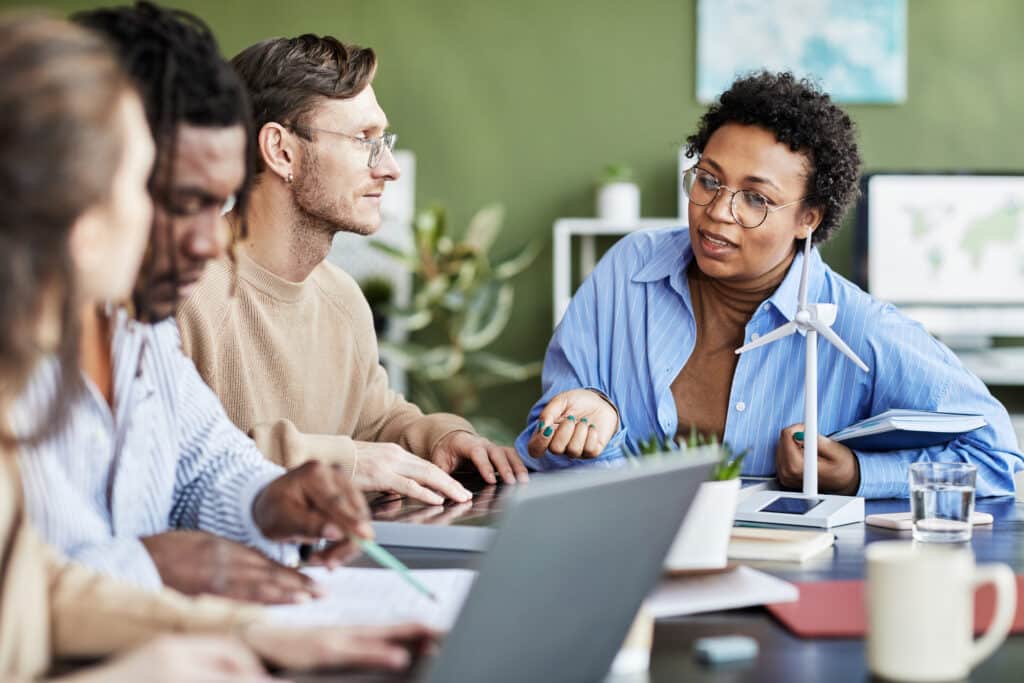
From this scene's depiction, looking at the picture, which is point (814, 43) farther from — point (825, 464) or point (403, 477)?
point (403, 477)

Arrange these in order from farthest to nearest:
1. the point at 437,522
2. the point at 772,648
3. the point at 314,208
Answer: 1. the point at 314,208
2. the point at 437,522
3. the point at 772,648

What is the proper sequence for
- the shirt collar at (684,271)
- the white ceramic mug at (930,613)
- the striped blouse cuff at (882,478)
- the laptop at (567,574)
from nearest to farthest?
the laptop at (567,574), the white ceramic mug at (930,613), the striped blouse cuff at (882,478), the shirt collar at (684,271)

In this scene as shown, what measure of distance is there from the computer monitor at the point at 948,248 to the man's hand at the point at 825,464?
3.09 m

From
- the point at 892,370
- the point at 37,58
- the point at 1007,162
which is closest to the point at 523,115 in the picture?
the point at 1007,162

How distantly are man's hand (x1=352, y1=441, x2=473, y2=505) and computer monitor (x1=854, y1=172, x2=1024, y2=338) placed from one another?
3.46 m

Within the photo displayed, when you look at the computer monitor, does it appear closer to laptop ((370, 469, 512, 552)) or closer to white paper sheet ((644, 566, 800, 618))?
laptop ((370, 469, 512, 552))

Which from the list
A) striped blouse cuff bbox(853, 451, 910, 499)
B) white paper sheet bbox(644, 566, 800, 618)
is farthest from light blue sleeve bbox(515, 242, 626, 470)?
white paper sheet bbox(644, 566, 800, 618)

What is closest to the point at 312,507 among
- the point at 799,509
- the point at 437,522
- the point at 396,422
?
the point at 437,522

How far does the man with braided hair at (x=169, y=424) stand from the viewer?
101 cm

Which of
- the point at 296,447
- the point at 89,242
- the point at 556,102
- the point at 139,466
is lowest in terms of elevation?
the point at 296,447

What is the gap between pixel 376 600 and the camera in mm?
1011

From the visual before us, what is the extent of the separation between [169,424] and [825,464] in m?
1.03

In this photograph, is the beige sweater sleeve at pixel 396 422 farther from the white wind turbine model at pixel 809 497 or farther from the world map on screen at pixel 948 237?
the world map on screen at pixel 948 237

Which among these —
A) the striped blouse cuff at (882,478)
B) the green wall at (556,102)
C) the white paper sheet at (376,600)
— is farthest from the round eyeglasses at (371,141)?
the green wall at (556,102)
